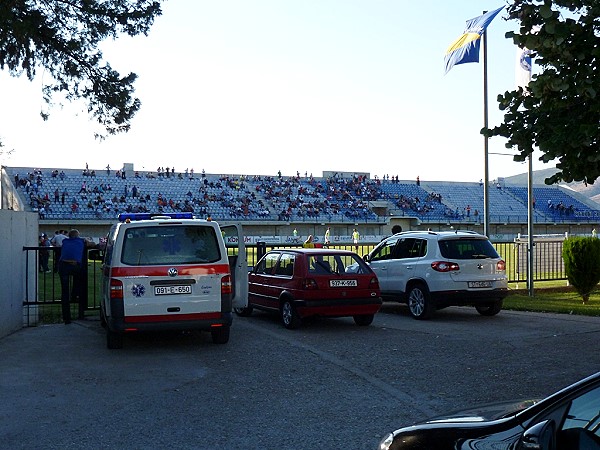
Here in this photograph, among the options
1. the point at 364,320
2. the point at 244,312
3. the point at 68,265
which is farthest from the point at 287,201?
the point at 364,320

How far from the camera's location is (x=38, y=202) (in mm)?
53562

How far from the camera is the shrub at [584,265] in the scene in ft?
59.8

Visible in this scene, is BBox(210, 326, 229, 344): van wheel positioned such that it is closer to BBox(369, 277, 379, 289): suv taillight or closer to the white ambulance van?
the white ambulance van

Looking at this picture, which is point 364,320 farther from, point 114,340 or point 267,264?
point 114,340

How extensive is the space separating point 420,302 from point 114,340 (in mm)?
6528

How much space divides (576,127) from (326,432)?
4.29 metres

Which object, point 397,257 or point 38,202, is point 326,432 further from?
point 38,202

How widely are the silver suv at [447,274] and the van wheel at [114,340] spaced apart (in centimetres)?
636

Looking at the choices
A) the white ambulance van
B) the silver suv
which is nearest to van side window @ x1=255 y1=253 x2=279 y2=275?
the silver suv

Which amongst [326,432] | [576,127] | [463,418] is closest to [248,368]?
[326,432]

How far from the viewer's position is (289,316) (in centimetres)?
1323

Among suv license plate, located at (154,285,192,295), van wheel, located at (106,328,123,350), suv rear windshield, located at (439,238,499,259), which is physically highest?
suv rear windshield, located at (439,238,499,259)

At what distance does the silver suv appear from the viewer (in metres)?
14.3

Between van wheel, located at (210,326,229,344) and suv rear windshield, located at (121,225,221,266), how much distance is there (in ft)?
3.71
